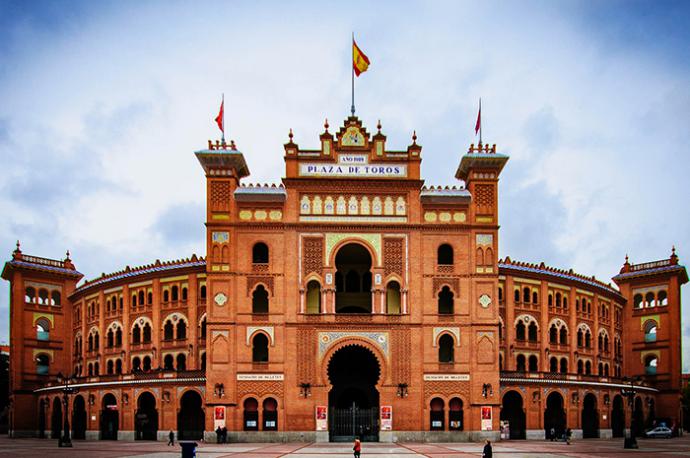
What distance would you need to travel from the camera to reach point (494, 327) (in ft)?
193

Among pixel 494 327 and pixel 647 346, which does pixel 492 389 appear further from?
pixel 647 346

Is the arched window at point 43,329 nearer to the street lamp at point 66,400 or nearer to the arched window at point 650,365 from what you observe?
the street lamp at point 66,400

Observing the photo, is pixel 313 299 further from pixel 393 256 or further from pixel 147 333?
pixel 147 333

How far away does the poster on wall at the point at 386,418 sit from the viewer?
5712 centimetres

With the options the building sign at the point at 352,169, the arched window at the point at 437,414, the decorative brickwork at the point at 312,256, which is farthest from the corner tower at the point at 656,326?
the decorative brickwork at the point at 312,256

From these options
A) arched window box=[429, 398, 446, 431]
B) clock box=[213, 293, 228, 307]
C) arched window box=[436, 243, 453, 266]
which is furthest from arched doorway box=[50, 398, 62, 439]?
arched window box=[436, 243, 453, 266]

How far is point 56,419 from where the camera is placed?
72.4m

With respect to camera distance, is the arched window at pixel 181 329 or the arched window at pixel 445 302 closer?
the arched window at pixel 445 302

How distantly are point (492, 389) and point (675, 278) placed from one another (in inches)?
1474

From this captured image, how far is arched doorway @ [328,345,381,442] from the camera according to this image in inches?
2292

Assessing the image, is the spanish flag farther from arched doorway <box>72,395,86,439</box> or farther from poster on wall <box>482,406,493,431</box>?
arched doorway <box>72,395,86,439</box>

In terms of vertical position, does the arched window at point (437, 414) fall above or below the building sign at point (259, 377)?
below

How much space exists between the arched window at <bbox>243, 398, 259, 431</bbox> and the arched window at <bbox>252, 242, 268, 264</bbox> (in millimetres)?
10354

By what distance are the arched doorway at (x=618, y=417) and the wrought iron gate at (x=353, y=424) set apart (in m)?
26.0
